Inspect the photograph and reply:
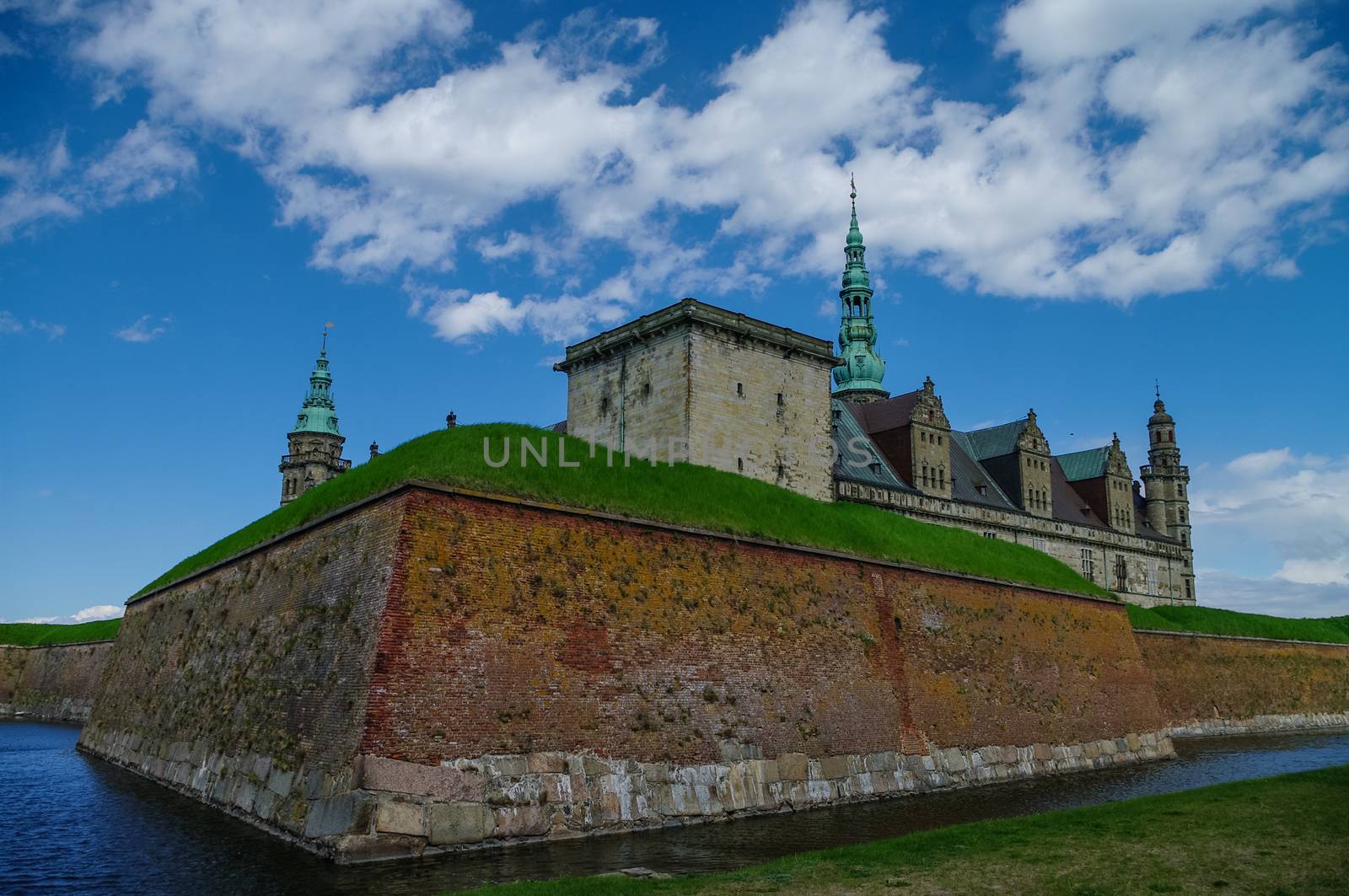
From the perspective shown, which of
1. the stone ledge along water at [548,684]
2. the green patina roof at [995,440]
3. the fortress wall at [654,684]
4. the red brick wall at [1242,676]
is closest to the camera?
the stone ledge along water at [548,684]

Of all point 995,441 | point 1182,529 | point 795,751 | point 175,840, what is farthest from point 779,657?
point 1182,529

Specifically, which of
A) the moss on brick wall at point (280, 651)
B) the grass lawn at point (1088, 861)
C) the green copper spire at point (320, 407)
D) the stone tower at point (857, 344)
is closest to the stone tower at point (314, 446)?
the green copper spire at point (320, 407)

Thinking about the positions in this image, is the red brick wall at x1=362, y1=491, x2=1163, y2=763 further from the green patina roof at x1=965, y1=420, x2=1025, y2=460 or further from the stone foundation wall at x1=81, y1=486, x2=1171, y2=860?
the green patina roof at x1=965, y1=420, x2=1025, y2=460

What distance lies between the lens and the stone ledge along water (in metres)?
19.5

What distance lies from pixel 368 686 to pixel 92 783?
16.8 meters

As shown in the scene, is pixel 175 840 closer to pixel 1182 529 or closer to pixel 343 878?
pixel 343 878

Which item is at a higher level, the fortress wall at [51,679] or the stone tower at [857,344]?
the stone tower at [857,344]

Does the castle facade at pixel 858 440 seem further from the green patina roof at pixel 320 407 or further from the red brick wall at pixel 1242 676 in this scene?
the green patina roof at pixel 320 407

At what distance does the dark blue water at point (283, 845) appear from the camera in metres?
17.1

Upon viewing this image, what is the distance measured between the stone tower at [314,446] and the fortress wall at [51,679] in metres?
31.2

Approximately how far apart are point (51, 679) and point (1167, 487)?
8036 cm

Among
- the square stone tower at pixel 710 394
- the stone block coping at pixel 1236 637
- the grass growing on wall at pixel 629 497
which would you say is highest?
the square stone tower at pixel 710 394

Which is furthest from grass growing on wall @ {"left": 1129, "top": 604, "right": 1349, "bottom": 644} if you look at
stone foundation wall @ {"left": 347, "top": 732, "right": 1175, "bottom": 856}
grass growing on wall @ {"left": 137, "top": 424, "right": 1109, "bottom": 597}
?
stone foundation wall @ {"left": 347, "top": 732, "right": 1175, "bottom": 856}

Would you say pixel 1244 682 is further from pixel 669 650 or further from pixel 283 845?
pixel 283 845
